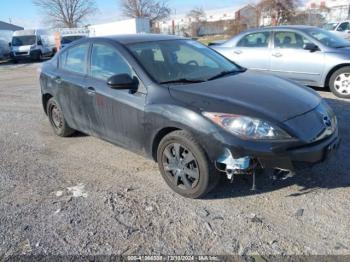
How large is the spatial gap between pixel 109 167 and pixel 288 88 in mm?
2348

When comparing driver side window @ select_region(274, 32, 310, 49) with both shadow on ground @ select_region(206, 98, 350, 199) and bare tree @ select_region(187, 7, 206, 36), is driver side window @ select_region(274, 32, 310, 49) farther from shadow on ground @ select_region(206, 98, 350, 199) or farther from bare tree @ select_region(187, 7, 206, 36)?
bare tree @ select_region(187, 7, 206, 36)

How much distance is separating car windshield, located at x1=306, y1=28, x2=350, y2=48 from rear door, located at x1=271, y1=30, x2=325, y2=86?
0.22 m

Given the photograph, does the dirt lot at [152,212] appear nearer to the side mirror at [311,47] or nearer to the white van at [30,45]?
the side mirror at [311,47]

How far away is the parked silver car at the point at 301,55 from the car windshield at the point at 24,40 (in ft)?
64.9

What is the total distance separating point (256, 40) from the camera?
8.93 metres

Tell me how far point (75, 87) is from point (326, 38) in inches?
227

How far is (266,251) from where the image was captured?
2.92 metres

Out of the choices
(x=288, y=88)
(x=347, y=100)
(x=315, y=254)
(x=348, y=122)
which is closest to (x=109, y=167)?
(x=288, y=88)

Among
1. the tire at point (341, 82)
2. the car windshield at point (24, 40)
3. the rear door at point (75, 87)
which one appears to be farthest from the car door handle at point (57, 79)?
the car windshield at point (24, 40)

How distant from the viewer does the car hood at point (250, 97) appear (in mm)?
3441

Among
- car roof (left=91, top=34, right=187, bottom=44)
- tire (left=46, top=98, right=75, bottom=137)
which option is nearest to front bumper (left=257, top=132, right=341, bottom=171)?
car roof (left=91, top=34, right=187, bottom=44)

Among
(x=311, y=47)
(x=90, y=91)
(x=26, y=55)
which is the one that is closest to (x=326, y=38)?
(x=311, y=47)

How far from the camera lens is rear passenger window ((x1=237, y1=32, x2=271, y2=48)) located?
8.73 meters

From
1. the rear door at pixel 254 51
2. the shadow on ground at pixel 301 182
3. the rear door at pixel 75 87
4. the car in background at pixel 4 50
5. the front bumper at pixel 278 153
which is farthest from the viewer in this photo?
the car in background at pixel 4 50
